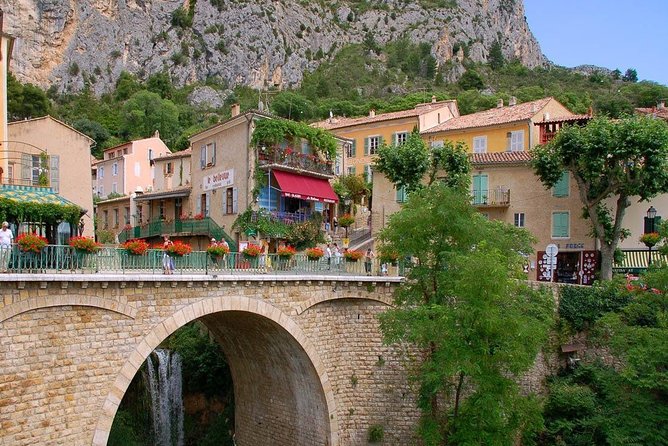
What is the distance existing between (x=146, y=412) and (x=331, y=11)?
9862 centimetres

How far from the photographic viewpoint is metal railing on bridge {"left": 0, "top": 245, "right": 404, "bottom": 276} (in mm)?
13694

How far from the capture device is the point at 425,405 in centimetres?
1886

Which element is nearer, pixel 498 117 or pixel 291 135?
pixel 291 135

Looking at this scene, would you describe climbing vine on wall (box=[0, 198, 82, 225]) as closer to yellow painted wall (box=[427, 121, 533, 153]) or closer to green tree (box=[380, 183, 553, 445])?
green tree (box=[380, 183, 553, 445])

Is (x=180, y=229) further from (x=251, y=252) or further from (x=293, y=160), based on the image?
(x=251, y=252)

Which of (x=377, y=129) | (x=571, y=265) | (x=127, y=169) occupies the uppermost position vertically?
(x=377, y=129)

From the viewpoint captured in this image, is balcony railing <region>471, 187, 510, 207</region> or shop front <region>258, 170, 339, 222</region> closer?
shop front <region>258, 170, 339, 222</region>

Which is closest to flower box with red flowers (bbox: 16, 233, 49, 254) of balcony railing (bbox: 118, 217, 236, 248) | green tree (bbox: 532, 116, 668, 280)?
balcony railing (bbox: 118, 217, 236, 248)

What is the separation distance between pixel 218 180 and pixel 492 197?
1475 cm

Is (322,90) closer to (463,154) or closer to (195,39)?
(195,39)

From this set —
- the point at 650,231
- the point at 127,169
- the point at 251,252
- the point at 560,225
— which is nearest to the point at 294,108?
the point at 127,169

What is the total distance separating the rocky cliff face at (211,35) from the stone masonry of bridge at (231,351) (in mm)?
72143

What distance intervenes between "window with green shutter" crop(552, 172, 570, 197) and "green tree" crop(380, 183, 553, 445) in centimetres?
1091

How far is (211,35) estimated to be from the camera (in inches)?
3654
